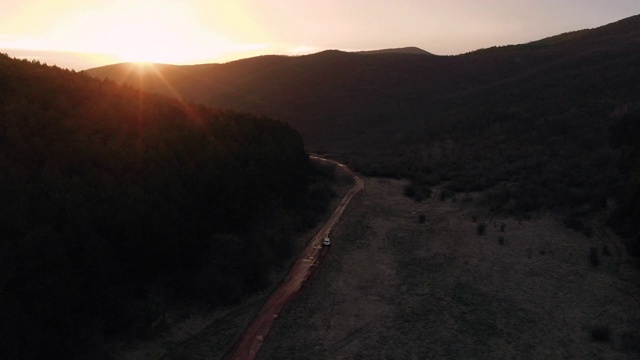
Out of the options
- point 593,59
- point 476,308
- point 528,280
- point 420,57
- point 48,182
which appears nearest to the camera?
point 48,182

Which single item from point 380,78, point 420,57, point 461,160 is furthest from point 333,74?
point 461,160

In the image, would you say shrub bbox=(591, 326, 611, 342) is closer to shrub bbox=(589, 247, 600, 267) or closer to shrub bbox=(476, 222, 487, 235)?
shrub bbox=(589, 247, 600, 267)

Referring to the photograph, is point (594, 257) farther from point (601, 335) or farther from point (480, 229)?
point (601, 335)

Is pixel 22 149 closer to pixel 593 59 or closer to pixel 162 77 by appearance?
pixel 593 59

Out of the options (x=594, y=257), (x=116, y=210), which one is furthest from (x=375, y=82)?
(x=116, y=210)

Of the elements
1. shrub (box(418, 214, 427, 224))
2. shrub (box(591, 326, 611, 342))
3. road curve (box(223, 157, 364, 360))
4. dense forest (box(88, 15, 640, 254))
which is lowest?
shrub (box(591, 326, 611, 342))

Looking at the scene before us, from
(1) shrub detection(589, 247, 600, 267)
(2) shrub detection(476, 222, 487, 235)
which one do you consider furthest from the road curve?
(1) shrub detection(589, 247, 600, 267)
